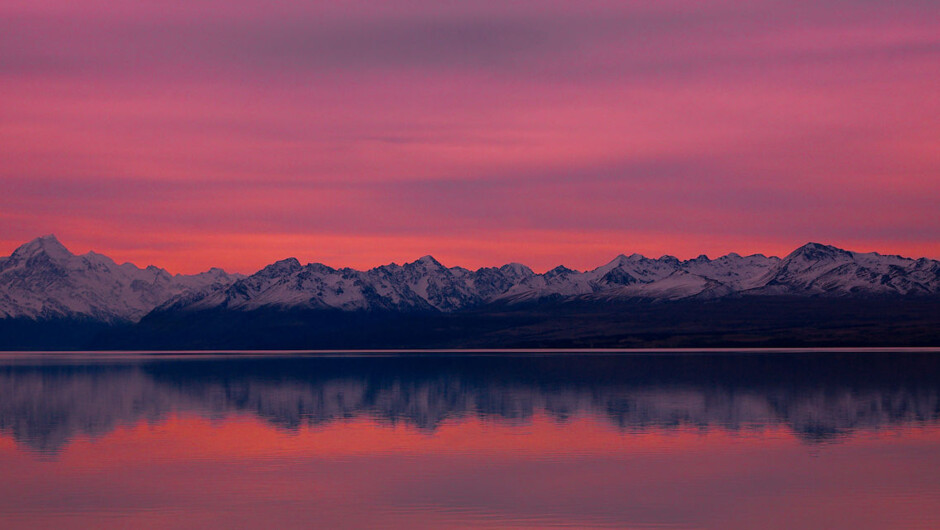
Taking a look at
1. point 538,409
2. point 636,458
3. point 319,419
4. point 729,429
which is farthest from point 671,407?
point 636,458

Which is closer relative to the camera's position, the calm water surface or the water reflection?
the calm water surface

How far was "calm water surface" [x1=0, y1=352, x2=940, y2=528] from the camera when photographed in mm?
38219

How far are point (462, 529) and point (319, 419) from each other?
133ft

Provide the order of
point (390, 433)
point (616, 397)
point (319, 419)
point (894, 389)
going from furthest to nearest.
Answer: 1. point (894, 389)
2. point (616, 397)
3. point (319, 419)
4. point (390, 433)

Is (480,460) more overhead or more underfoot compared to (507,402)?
more underfoot

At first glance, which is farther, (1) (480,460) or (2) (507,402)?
(2) (507,402)

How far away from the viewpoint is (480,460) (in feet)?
171

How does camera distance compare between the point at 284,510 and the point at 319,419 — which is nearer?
the point at 284,510

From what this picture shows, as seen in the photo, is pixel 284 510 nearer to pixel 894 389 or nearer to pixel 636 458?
pixel 636 458

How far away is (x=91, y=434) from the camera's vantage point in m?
66.2

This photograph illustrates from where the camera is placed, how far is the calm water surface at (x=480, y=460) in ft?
125

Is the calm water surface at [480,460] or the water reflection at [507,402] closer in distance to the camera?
the calm water surface at [480,460]

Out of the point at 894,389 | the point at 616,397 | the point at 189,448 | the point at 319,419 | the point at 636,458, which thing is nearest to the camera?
the point at 636,458

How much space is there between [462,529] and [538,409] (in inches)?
1781
